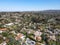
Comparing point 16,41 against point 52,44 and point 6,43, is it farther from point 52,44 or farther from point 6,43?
point 52,44

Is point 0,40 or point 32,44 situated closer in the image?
point 0,40

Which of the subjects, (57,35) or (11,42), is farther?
(57,35)

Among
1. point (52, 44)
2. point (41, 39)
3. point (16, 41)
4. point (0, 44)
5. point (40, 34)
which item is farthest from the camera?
point (40, 34)

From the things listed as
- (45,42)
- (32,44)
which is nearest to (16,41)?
(32,44)

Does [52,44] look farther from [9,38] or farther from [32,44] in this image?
[9,38]

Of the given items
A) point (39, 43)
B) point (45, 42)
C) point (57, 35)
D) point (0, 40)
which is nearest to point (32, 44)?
point (39, 43)

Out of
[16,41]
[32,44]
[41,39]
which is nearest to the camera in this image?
[16,41]

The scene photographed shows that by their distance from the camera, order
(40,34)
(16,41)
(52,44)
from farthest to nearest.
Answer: (40,34) → (52,44) → (16,41)

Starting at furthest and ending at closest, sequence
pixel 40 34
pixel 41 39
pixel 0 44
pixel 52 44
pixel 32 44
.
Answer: pixel 40 34 < pixel 41 39 < pixel 52 44 < pixel 32 44 < pixel 0 44

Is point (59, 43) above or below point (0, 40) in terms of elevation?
below
